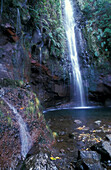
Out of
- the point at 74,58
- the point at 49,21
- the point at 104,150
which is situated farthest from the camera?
the point at 74,58

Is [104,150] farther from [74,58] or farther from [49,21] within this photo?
[74,58]

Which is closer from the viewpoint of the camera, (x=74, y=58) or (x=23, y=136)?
(x=23, y=136)

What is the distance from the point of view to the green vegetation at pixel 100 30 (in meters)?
13.6

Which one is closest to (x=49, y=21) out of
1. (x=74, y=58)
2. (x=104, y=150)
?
(x=74, y=58)

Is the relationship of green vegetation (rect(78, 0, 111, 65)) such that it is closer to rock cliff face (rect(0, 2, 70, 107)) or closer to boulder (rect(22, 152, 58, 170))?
rock cliff face (rect(0, 2, 70, 107))

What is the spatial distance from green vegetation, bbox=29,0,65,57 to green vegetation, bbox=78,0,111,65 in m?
4.58

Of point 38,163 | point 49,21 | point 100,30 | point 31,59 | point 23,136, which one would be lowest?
point 38,163

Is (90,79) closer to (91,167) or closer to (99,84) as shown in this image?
(99,84)

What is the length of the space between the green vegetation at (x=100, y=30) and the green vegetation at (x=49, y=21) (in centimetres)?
458

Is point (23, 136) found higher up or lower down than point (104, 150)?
higher up

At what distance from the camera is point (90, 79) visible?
13.2m

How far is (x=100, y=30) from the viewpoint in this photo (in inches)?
549

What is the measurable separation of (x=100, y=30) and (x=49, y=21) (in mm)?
7365

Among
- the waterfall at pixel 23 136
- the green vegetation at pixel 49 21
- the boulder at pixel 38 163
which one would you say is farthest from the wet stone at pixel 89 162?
the green vegetation at pixel 49 21
